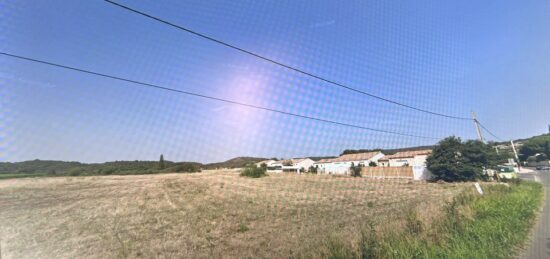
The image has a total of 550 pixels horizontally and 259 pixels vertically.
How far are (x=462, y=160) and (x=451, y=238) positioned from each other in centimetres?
2278

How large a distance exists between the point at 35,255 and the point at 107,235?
1.74 meters

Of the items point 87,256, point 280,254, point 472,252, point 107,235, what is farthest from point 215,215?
point 472,252

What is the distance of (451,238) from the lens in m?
4.93

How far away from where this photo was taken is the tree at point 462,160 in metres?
22.2

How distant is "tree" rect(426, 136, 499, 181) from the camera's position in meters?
22.2

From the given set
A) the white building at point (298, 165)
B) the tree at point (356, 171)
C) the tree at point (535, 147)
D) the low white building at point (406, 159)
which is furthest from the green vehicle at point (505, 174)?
the tree at point (535, 147)

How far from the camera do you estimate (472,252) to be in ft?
13.8

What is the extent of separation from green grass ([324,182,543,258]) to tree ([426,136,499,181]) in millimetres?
18266

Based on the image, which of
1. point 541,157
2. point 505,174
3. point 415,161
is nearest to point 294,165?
point 415,161

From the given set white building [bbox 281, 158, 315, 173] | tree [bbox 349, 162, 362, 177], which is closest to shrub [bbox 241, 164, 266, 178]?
tree [bbox 349, 162, 362, 177]

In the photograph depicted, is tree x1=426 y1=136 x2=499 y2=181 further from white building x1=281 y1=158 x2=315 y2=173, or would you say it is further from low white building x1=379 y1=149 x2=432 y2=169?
white building x1=281 y1=158 x2=315 y2=173

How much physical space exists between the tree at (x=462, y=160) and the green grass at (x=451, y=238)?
18.3m

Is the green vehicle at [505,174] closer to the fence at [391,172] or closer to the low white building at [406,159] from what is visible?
the fence at [391,172]

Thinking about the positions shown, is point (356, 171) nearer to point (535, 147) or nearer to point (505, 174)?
point (505, 174)
